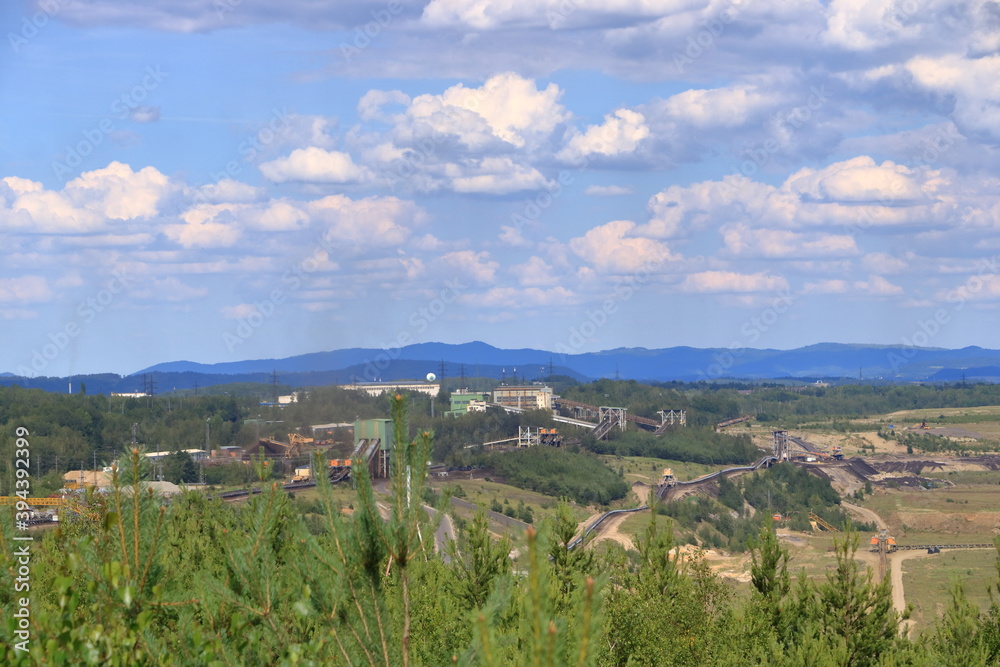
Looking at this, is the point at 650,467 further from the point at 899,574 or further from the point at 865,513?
the point at 899,574

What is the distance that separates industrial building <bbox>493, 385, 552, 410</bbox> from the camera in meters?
130

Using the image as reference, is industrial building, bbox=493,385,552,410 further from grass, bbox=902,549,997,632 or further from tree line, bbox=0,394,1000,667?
tree line, bbox=0,394,1000,667

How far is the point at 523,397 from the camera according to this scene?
434ft

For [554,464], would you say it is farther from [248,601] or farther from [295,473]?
[248,601]

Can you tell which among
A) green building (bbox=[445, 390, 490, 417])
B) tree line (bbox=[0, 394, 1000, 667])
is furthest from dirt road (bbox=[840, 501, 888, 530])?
tree line (bbox=[0, 394, 1000, 667])

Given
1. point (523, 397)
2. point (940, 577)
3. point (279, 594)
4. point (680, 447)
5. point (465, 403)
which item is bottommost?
point (940, 577)

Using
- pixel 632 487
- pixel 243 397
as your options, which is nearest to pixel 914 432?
pixel 632 487

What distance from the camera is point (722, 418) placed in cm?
15812

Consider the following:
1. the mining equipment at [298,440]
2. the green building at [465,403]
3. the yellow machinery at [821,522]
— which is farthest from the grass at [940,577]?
the green building at [465,403]

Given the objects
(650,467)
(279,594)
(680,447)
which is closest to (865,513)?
(650,467)

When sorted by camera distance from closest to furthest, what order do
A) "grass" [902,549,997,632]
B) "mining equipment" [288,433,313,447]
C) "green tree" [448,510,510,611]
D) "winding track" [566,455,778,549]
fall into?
1. "green tree" [448,510,510,611]
2. "grass" [902,549,997,632]
3. "mining equipment" [288,433,313,447]
4. "winding track" [566,455,778,549]

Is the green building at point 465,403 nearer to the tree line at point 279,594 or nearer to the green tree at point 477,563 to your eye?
the green tree at point 477,563

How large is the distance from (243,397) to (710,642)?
8597 centimetres

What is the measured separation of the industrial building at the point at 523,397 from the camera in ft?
425
